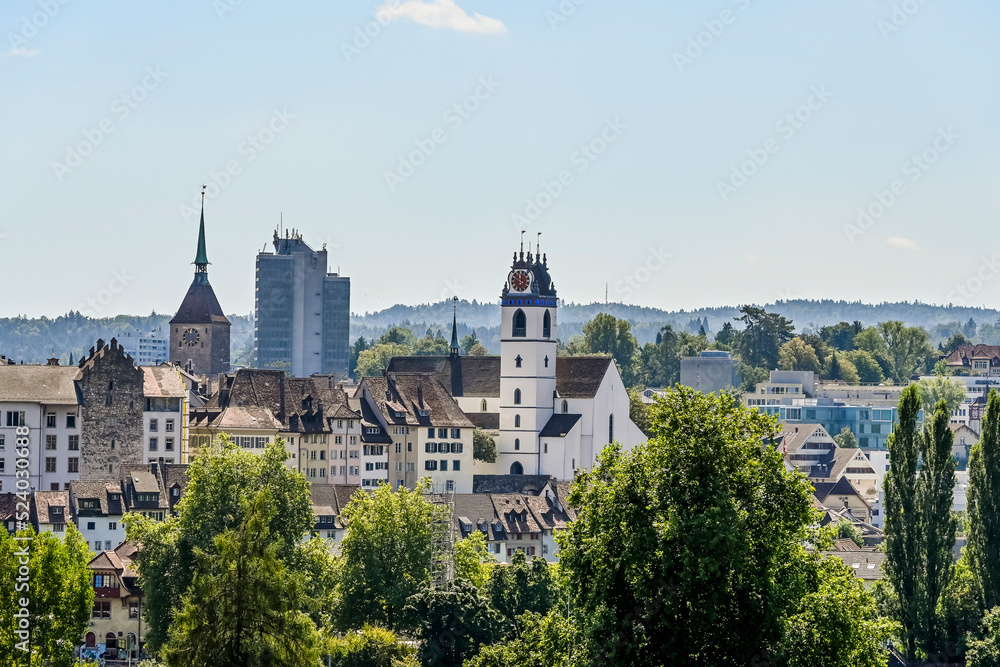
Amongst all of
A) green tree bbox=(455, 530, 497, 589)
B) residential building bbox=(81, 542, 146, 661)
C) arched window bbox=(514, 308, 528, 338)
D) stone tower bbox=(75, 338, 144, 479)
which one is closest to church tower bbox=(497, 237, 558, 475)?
arched window bbox=(514, 308, 528, 338)

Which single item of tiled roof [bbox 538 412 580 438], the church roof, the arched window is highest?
the church roof

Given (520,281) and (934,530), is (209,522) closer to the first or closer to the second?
(934,530)

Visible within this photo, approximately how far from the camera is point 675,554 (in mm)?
43781

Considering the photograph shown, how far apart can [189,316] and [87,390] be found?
270 ft

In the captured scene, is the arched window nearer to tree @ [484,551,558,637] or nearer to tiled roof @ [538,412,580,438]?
tiled roof @ [538,412,580,438]

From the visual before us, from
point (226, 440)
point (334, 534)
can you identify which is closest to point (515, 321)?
point (334, 534)

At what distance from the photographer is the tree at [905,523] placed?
75.1 meters

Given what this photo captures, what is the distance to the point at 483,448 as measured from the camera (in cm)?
14675

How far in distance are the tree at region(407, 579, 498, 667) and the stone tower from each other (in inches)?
2013

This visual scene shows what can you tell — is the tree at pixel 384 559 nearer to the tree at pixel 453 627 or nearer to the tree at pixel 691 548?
the tree at pixel 453 627

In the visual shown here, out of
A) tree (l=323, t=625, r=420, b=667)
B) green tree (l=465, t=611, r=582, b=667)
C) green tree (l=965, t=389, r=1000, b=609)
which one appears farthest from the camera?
green tree (l=965, t=389, r=1000, b=609)

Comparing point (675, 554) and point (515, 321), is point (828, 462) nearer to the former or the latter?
point (515, 321)

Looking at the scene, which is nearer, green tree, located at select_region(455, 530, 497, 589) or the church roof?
green tree, located at select_region(455, 530, 497, 589)

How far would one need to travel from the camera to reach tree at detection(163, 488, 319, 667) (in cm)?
4600
